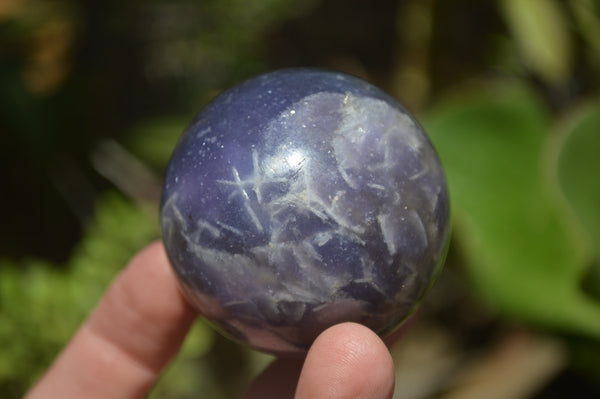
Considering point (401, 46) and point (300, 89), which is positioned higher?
point (300, 89)

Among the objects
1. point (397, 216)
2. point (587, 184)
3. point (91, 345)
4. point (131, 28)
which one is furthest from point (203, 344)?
point (131, 28)

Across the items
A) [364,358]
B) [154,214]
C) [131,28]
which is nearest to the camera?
[364,358]

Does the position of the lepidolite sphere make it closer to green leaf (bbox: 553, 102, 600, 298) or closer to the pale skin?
the pale skin

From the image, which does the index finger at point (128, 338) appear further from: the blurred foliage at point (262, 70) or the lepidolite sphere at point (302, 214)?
the blurred foliage at point (262, 70)

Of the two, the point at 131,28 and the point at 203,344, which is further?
the point at 131,28

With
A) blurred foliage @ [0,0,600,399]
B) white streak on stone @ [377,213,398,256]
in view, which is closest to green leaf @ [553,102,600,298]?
blurred foliage @ [0,0,600,399]

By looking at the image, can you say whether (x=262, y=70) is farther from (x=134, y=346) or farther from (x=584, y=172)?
(x=134, y=346)

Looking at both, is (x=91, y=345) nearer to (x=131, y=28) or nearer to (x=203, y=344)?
(x=203, y=344)

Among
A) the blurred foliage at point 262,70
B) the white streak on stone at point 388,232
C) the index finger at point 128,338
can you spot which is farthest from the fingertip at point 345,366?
the blurred foliage at point 262,70
